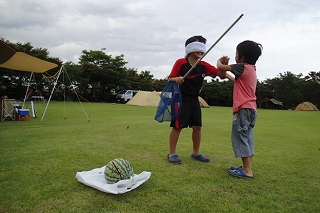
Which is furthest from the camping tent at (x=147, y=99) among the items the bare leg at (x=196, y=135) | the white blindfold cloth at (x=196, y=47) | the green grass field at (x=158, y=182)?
the white blindfold cloth at (x=196, y=47)

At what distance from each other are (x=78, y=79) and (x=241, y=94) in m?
27.8

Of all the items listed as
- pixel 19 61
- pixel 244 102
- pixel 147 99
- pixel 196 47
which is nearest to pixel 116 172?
pixel 244 102

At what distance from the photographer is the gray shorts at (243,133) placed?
8.77ft

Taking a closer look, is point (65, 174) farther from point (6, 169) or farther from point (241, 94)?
point (241, 94)

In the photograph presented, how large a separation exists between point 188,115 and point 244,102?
2.67 feet

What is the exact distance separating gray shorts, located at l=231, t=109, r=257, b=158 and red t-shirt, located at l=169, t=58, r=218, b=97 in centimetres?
76

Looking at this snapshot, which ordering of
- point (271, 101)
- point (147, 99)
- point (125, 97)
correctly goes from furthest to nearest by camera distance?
point (271, 101) → point (125, 97) → point (147, 99)

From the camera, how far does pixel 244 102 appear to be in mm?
2707

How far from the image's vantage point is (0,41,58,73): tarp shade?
5.92m

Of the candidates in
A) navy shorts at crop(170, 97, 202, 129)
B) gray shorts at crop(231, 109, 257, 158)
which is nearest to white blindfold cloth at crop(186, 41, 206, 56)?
navy shorts at crop(170, 97, 202, 129)

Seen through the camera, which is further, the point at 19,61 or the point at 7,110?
the point at 7,110

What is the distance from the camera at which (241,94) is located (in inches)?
109

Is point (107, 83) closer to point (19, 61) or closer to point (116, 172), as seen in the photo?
point (19, 61)

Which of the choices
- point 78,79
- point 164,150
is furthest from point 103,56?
point 164,150
